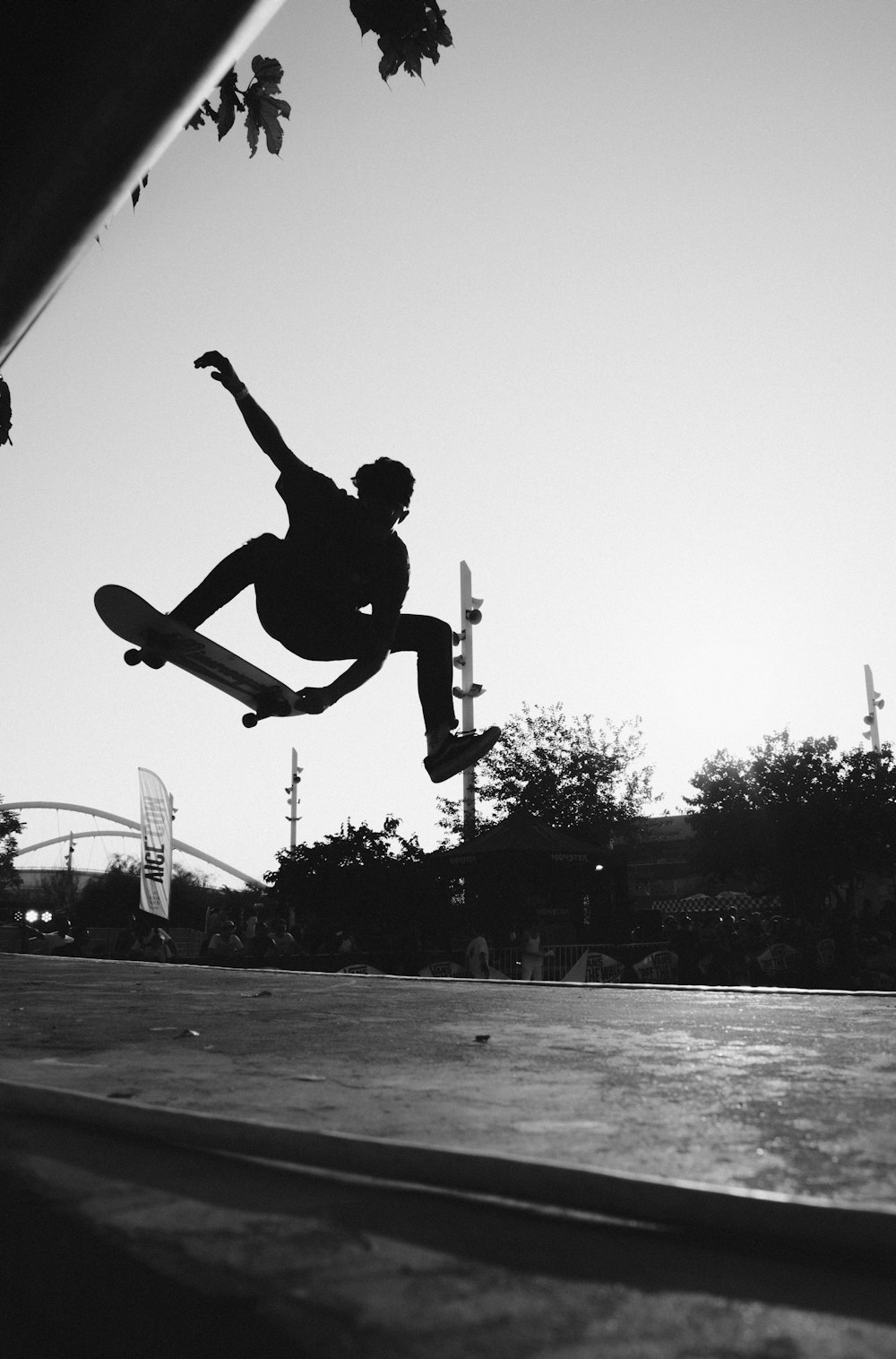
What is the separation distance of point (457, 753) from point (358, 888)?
1195 cm

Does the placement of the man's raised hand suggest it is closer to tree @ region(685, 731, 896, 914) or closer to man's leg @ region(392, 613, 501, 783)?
man's leg @ region(392, 613, 501, 783)

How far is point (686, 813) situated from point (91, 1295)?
119 feet

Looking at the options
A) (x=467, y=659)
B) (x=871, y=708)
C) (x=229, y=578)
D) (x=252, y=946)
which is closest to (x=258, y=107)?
(x=229, y=578)

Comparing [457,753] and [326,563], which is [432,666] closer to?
[457,753]

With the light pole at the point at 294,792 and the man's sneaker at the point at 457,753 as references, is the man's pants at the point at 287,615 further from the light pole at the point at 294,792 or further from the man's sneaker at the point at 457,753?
the light pole at the point at 294,792

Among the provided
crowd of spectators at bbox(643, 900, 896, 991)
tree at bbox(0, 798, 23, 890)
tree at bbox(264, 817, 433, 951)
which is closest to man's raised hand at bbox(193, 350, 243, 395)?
crowd of spectators at bbox(643, 900, 896, 991)

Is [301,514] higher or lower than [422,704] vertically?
higher

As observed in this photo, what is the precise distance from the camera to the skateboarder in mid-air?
15.0 feet

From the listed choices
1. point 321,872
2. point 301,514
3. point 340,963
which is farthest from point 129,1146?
point 321,872

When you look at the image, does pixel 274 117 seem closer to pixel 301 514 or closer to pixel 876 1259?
pixel 301 514

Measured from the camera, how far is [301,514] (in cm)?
461

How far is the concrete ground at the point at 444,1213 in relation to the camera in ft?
2.71

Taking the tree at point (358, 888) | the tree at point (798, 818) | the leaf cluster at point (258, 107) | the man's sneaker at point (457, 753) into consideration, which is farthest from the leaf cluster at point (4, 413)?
the tree at point (798, 818)

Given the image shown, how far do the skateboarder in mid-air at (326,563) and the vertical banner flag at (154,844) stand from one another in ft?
40.5
